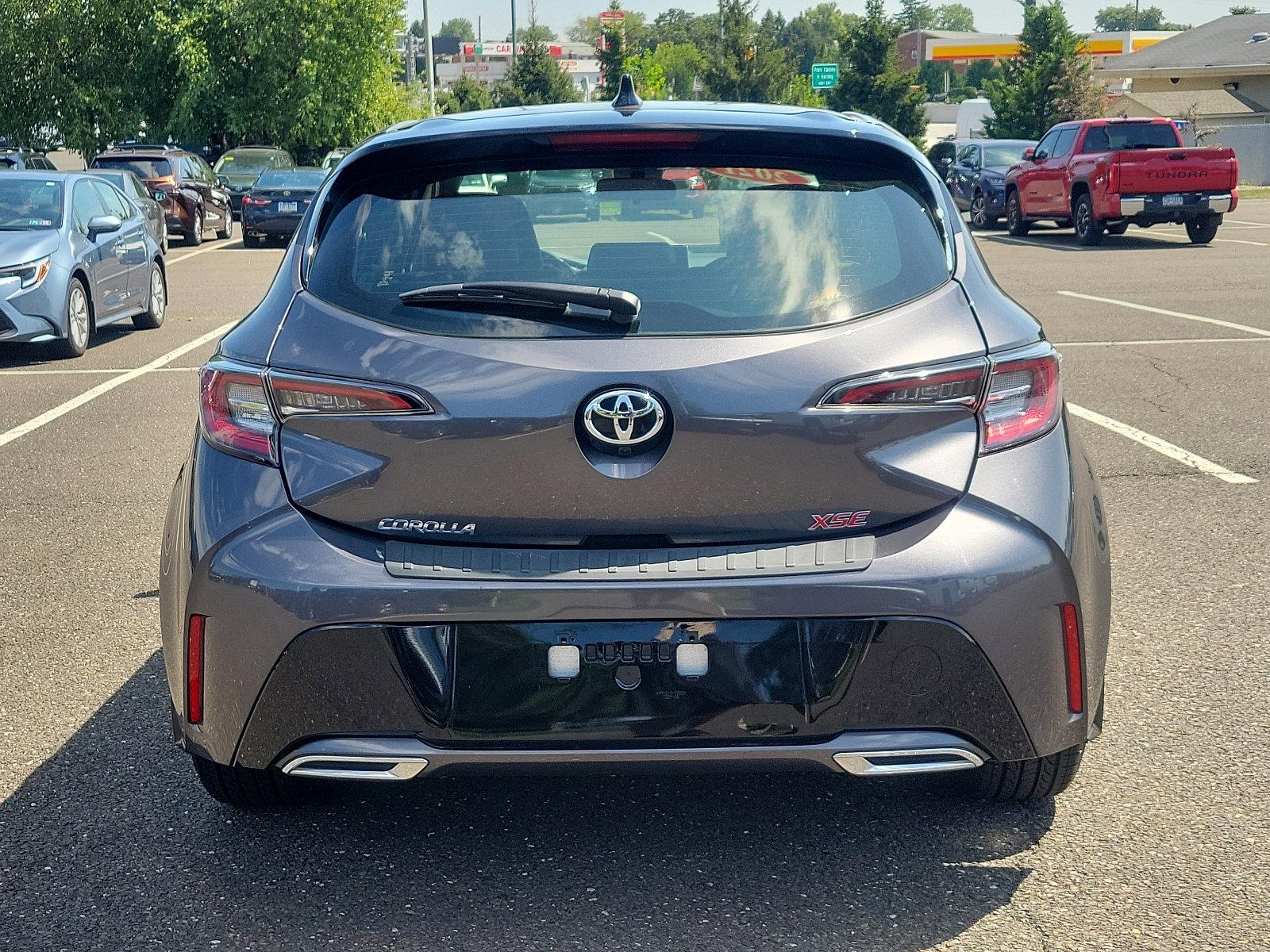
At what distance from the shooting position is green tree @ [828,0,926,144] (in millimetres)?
70688

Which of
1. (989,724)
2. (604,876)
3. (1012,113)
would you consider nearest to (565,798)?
(604,876)

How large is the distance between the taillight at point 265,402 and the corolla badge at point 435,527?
21 centimetres

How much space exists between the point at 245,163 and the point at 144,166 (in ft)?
27.9

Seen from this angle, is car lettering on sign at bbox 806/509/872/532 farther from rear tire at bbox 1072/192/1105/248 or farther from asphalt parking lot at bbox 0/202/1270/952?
rear tire at bbox 1072/192/1105/248

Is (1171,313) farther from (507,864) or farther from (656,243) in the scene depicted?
(507,864)

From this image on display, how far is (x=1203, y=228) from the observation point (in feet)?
77.5

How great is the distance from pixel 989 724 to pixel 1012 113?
5782 centimetres

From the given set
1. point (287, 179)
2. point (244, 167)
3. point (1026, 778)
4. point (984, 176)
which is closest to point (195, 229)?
point (287, 179)

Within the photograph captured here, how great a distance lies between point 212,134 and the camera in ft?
166

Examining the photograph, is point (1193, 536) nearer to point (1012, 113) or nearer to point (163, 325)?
point (163, 325)

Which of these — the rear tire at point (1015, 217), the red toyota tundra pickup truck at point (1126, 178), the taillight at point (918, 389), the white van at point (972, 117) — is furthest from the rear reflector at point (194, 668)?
the white van at point (972, 117)

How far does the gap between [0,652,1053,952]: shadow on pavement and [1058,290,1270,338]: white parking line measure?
10.2 metres

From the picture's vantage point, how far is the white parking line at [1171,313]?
42.5 ft

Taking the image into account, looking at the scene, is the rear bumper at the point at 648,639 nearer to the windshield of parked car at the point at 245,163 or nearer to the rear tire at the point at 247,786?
the rear tire at the point at 247,786
